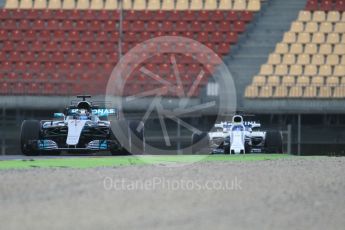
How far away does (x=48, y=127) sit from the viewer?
760 inches

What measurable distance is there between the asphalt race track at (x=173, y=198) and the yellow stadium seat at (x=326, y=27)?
16.7m

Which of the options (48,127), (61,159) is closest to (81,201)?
(61,159)

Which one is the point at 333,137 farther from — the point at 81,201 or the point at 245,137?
the point at 81,201

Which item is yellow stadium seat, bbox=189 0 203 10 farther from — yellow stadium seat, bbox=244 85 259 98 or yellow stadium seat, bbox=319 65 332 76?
yellow stadium seat, bbox=319 65 332 76

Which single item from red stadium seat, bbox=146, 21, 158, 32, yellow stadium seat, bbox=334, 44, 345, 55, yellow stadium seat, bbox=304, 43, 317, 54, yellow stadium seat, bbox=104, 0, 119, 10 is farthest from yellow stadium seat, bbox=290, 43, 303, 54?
yellow stadium seat, bbox=104, 0, 119, 10

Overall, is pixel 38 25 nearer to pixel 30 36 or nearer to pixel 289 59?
pixel 30 36

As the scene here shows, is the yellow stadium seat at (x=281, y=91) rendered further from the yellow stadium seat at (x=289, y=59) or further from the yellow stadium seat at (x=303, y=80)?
the yellow stadium seat at (x=289, y=59)

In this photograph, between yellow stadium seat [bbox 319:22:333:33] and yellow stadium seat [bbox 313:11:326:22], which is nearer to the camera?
yellow stadium seat [bbox 319:22:333:33]

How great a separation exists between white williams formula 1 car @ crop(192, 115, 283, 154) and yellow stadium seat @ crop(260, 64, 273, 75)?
7.65 m

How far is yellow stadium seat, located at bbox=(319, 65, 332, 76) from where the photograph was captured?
28359 millimetres

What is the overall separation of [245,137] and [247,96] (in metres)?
6.60

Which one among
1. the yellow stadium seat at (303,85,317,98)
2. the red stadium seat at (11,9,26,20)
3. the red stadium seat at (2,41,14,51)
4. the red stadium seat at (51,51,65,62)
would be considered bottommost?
the yellow stadium seat at (303,85,317,98)

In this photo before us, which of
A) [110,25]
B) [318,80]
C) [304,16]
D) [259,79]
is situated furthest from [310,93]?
[110,25]

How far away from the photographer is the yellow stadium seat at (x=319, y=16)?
30.4 m
